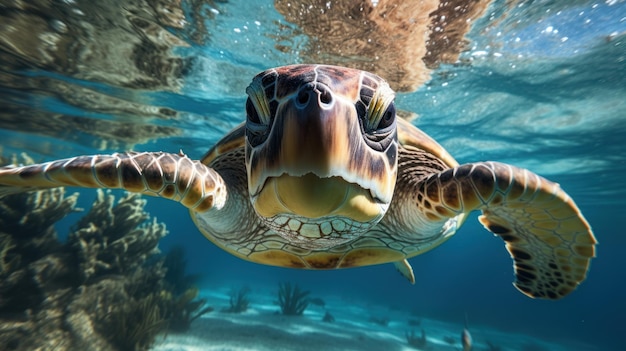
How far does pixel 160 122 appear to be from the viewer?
1332 cm

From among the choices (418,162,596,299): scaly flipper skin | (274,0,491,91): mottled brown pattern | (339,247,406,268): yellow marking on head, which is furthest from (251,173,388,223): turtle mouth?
(274,0,491,91): mottled brown pattern

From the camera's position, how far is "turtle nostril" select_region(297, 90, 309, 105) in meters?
1.27

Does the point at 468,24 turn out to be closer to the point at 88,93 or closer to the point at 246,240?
the point at 246,240

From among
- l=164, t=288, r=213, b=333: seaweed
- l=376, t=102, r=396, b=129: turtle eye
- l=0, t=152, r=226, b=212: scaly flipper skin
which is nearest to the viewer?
l=376, t=102, r=396, b=129: turtle eye

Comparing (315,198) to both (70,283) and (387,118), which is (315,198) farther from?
(70,283)

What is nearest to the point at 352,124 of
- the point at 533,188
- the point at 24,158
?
the point at 533,188

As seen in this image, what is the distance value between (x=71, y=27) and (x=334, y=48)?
19.2ft

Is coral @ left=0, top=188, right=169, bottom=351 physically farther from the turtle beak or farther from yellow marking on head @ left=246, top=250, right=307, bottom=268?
the turtle beak

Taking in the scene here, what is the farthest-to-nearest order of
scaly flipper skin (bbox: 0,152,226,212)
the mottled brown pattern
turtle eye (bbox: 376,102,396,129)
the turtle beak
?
the mottled brown pattern < scaly flipper skin (bbox: 0,152,226,212) < turtle eye (bbox: 376,102,396,129) < the turtle beak

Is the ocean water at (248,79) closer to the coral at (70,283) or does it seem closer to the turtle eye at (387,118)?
the coral at (70,283)

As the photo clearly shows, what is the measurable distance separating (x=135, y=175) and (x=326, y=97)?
1.53m

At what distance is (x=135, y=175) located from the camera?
83.0 inches

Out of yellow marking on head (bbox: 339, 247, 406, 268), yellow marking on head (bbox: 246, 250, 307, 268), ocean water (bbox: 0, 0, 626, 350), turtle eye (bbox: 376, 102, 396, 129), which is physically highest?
ocean water (bbox: 0, 0, 626, 350)

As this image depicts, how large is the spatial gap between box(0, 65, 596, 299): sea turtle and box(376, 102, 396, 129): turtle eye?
0.03ft
